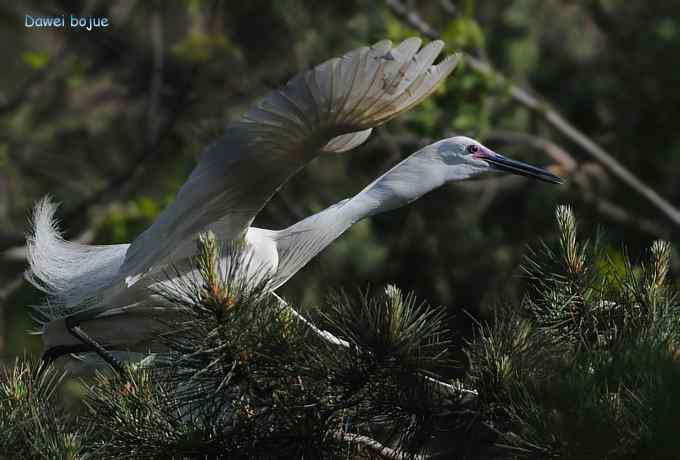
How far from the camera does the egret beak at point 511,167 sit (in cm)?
328

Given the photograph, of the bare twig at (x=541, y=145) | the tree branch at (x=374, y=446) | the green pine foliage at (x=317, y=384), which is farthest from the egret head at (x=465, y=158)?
the bare twig at (x=541, y=145)

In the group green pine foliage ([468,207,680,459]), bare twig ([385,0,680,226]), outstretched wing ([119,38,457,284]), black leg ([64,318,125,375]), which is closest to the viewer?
green pine foliage ([468,207,680,459])

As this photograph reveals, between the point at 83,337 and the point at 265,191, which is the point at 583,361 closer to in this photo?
the point at 265,191

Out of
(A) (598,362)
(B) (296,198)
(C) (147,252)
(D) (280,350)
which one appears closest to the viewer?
(A) (598,362)

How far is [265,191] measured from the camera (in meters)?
2.81

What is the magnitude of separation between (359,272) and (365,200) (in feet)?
13.2

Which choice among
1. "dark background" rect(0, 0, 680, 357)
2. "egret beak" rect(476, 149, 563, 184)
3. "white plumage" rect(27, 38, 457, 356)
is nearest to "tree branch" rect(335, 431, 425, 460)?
"white plumage" rect(27, 38, 457, 356)

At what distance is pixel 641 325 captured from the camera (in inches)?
89.9

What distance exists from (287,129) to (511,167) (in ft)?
3.55

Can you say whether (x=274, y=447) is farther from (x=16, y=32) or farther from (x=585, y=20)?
(x=16, y=32)

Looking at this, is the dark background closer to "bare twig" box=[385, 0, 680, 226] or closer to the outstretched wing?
"bare twig" box=[385, 0, 680, 226]

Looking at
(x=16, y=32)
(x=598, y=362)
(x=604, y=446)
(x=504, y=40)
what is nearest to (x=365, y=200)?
(x=598, y=362)

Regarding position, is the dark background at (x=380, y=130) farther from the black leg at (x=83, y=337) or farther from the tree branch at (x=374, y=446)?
the tree branch at (x=374, y=446)

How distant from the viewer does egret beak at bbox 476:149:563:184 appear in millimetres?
3279
